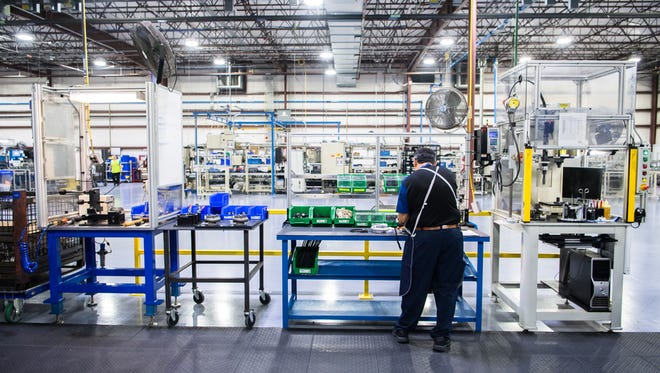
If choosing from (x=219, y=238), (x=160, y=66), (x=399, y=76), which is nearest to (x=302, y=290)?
(x=160, y=66)

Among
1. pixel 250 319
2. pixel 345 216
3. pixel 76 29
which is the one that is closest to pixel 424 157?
pixel 345 216

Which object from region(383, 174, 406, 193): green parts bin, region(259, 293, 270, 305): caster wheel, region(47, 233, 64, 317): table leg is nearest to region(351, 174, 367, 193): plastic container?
region(383, 174, 406, 193): green parts bin

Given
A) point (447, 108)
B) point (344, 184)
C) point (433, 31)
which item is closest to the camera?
point (447, 108)

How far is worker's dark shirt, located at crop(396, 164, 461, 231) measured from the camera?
304 cm

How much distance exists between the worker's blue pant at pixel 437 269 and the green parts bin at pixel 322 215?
891 millimetres

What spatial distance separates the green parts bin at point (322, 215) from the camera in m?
3.80

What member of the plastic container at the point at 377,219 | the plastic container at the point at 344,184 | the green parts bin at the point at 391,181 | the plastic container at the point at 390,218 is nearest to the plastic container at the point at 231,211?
the plastic container at the point at 377,219

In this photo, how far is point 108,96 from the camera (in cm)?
386

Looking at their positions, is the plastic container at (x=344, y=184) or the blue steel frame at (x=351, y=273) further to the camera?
the plastic container at (x=344, y=184)

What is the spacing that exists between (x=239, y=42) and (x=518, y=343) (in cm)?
1649

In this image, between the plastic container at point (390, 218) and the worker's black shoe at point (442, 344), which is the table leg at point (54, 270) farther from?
the worker's black shoe at point (442, 344)

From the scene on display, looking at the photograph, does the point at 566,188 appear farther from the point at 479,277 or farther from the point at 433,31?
the point at 433,31

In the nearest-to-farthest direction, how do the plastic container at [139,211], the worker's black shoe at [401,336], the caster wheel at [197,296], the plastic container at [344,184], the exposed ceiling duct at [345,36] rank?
the worker's black shoe at [401,336]
the plastic container at [139,211]
the caster wheel at [197,296]
the exposed ceiling duct at [345,36]
the plastic container at [344,184]

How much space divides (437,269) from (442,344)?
0.59 meters
